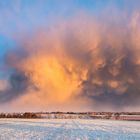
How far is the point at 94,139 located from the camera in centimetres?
2316

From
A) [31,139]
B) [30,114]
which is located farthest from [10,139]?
[30,114]

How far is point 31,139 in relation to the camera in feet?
76.7

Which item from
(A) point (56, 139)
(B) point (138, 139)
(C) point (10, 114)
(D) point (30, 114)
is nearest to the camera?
(A) point (56, 139)

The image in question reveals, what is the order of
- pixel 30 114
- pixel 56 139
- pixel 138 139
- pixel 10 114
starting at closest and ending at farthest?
pixel 56 139
pixel 138 139
pixel 30 114
pixel 10 114

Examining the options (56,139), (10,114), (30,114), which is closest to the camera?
(56,139)

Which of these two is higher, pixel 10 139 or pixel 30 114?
pixel 30 114

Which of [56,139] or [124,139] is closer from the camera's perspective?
[56,139]

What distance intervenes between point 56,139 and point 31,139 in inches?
88.3

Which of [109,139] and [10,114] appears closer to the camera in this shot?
[109,139]

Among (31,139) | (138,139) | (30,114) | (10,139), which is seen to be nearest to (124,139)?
(138,139)

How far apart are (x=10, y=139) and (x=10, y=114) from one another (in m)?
105

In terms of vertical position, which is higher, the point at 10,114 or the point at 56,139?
the point at 10,114

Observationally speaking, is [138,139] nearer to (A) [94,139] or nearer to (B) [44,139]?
(A) [94,139]

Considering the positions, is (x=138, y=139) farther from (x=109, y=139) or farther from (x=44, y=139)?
(x=44, y=139)
